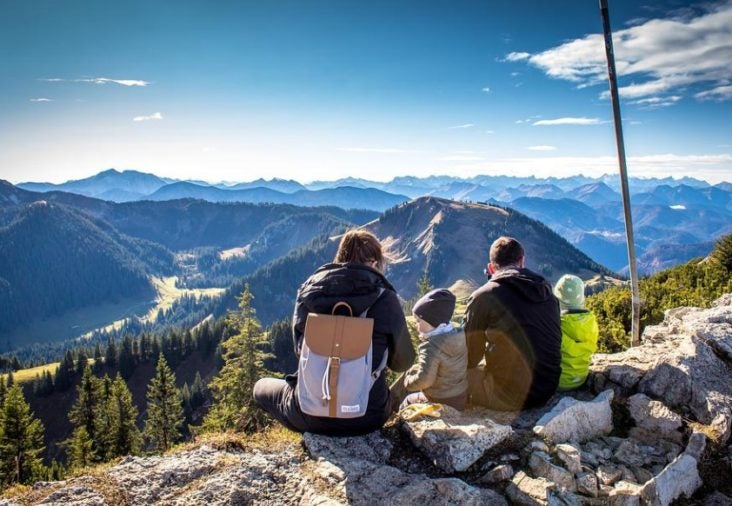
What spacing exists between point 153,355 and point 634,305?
145922mm

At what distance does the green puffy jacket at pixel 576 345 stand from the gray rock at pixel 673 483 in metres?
2.59

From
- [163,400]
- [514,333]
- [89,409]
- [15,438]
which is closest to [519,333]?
[514,333]

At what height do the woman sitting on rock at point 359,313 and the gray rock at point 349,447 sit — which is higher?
the woman sitting on rock at point 359,313

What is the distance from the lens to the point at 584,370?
920 cm

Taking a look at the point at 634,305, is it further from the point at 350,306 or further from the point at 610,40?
the point at 350,306

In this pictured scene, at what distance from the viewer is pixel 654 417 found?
782 cm

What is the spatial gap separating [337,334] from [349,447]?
220 cm

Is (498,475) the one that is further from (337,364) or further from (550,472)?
(337,364)

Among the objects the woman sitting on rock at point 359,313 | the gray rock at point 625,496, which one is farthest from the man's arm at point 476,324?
the gray rock at point 625,496

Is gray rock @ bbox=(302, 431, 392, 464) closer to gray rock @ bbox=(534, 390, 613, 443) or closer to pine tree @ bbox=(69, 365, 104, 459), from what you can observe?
gray rock @ bbox=(534, 390, 613, 443)

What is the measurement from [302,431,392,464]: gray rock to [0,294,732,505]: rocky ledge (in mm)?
19

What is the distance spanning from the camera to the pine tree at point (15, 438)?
1324 inches

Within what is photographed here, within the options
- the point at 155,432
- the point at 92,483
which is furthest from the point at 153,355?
the point at 92,483

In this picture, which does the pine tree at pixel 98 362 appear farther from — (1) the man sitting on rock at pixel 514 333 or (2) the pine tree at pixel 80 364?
(1) the man sitting on rock at pixel 514 333
